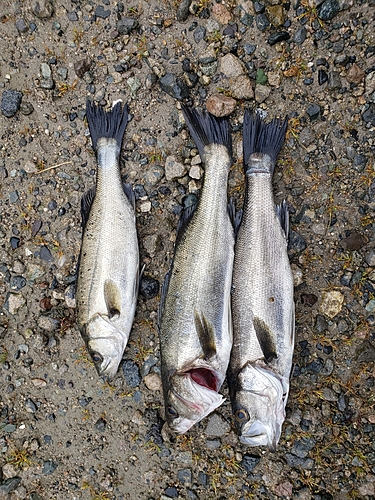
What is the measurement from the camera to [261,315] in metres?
3.64

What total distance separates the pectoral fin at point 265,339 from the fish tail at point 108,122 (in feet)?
7.60

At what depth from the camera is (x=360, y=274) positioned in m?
3.94

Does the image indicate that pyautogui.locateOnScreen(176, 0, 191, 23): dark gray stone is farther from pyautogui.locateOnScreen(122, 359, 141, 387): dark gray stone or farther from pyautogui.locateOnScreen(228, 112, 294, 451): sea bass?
pyautogui.locateOnScreen(122, 359, 141, 387): dark gray stone

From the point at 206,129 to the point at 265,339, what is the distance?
2.13m

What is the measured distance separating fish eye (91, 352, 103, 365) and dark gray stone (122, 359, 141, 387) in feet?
1.19

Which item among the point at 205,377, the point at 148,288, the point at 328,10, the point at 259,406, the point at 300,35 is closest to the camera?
the point at 259,406

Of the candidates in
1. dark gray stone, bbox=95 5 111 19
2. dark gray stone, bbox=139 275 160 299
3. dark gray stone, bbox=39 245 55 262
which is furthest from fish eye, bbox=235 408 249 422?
dark gray stone, bbox=95 5 111 19

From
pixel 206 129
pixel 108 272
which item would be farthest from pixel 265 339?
pixel 206 129

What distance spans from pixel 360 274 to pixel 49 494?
4076mm

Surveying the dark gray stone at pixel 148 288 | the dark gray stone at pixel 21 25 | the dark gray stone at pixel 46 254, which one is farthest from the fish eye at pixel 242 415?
the dark gray stone at pixel 21 25

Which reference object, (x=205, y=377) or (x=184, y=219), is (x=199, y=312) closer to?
(x=205, y=377)

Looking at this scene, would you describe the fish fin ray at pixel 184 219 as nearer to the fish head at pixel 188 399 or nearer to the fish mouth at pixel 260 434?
the fish head at pixel 188 399

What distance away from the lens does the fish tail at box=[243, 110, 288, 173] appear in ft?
12.9

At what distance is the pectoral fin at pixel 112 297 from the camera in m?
3.93
